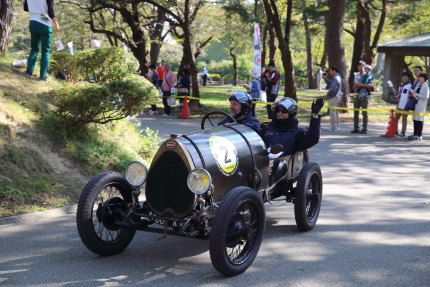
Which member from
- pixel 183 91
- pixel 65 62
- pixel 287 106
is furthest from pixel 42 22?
pixel 183 91

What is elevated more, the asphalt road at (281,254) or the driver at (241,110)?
the driver at (241,110)

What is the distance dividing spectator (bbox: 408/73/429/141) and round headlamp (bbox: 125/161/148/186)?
434 inches

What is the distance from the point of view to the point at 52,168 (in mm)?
8492

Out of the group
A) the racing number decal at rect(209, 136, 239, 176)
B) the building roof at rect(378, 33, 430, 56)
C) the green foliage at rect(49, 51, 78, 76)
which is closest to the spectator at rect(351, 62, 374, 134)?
the green foliage at rect(49, 51, 78, 76)

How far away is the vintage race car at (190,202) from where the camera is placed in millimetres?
5203

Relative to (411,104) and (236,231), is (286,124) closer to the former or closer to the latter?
(236,231)

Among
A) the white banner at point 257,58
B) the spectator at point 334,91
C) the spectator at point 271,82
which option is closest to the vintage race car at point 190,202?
the spectator at point 334,91

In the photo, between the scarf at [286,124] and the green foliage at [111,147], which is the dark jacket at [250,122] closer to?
the scarf at [286,124]

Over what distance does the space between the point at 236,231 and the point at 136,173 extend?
49.9 inches

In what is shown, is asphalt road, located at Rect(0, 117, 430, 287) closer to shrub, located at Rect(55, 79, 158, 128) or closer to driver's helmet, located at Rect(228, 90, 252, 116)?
driver's helmet, located at Rect(228, 90, 252, 116)

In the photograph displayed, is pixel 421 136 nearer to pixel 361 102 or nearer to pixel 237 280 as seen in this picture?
pixel 361 102

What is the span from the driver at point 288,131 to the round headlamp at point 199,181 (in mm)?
2040

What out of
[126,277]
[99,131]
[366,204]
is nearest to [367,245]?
[366,204]

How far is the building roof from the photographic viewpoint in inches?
1077
